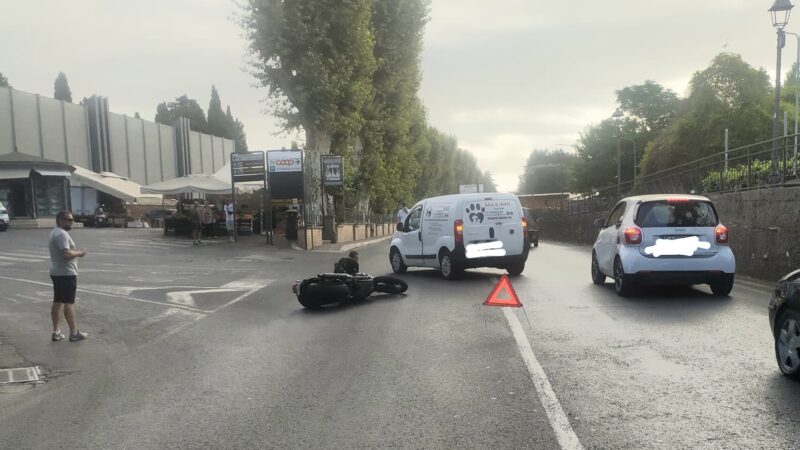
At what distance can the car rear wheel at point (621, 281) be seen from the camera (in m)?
10.9

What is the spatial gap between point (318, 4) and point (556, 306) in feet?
66.0

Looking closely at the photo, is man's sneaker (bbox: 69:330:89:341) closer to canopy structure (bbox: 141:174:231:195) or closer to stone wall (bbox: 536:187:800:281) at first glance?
stone wall (bbox: 536:187:800:281)

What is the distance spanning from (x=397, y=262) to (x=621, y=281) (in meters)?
6.79

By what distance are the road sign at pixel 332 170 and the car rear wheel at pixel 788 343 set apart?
22.7 meters

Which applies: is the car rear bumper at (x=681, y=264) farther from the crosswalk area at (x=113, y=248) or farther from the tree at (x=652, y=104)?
the tree at (x=652, y=104)

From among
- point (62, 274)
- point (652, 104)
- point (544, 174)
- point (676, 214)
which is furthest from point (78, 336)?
point (544, 174)

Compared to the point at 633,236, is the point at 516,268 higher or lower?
lower

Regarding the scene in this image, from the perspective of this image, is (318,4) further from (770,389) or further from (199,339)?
(770,389)

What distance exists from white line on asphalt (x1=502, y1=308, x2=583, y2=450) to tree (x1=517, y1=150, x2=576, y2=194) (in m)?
114

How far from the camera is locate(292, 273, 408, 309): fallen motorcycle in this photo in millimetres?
10852

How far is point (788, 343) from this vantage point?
231 inches

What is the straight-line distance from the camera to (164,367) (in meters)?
7.10

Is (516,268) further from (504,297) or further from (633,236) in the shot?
(504,297)

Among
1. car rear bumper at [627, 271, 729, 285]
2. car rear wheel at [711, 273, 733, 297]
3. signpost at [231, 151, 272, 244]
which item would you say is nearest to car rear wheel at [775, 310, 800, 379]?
car rear bumper at [627, 271, 729, 285]
